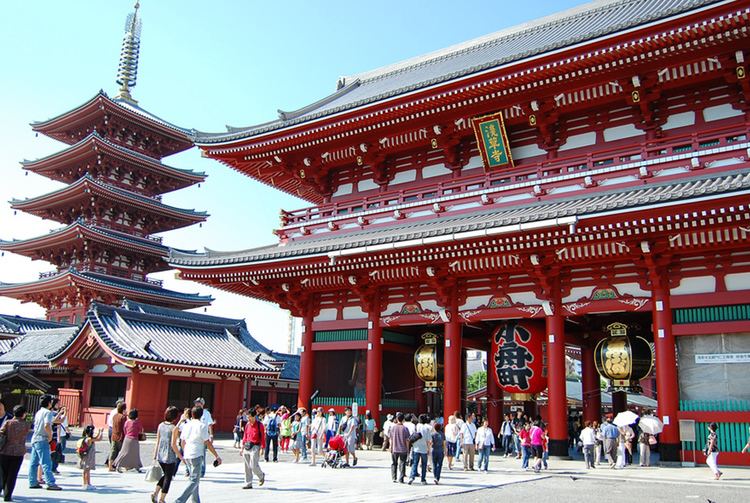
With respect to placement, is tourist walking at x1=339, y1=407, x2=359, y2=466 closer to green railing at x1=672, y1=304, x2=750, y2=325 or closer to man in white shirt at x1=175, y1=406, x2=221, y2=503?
man in white shirt at x1=175, y1=406, x2=221, y2=503

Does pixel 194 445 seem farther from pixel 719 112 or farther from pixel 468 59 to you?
pixel 468 59

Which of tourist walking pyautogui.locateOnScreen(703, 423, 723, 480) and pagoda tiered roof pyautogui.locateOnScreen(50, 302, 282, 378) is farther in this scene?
pagoda tiered roof pyautogui.locateOnScreen(50, 302, 282, 378)

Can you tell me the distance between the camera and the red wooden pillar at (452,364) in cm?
2016

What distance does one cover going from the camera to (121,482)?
13227 mm

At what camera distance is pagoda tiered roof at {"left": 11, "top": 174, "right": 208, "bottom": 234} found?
44281 millimetres

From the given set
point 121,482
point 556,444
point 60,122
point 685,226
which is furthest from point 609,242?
point 60,122

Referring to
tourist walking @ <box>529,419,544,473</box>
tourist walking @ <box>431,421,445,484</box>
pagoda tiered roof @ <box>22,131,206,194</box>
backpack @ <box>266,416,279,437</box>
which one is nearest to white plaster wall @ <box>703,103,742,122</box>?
tourist walking @ <box>529,419,544,473</box>

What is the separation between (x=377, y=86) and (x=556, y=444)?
17586mm

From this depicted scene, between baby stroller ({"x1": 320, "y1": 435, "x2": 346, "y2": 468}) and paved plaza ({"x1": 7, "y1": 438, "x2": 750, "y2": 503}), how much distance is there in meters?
0.46

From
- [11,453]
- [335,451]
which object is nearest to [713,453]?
[335,451]

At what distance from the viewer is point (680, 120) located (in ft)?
60.4

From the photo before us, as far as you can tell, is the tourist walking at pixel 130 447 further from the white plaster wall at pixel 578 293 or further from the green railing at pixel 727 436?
the green railing at pixel 727 436

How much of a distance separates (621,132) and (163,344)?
72.9ft

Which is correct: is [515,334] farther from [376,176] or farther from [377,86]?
[377,86]
